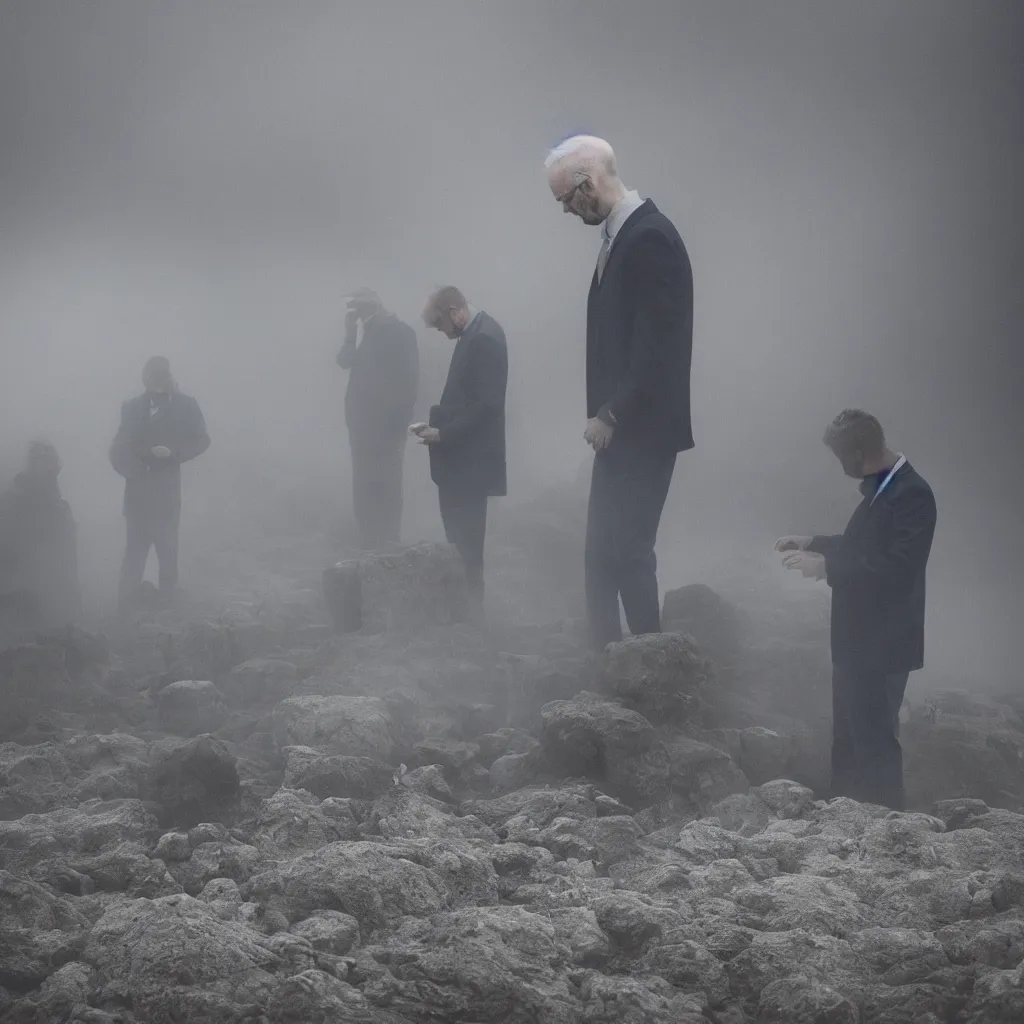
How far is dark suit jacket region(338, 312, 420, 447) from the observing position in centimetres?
703

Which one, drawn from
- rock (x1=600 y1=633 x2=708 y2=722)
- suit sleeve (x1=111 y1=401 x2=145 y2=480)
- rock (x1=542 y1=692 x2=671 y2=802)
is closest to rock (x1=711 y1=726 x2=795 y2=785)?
rock (x1=600 y1=633 x2=708 y2=722)

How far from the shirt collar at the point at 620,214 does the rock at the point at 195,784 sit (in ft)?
6.61

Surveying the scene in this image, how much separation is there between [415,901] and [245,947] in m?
0.38

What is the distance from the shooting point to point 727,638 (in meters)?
4.78

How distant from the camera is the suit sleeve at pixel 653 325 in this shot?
3.55 metres

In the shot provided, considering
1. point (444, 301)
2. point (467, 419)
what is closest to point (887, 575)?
point (467, 419)

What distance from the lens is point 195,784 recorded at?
9.39 feet

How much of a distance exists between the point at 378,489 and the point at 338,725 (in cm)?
405

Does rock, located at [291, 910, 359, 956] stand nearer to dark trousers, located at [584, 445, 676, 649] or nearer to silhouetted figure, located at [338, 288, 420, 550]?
dark trousers, located at [584, 445, 676, 649]

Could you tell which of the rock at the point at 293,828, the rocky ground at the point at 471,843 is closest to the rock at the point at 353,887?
the rocky ground at the point at 471,843

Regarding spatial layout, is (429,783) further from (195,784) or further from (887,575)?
(887,575)

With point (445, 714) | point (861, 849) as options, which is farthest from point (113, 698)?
point (861, 849)

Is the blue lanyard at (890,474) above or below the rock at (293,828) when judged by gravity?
above

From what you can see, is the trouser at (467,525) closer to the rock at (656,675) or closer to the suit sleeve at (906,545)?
the rock at (656,675)
